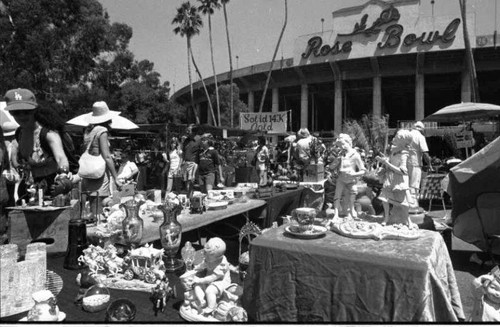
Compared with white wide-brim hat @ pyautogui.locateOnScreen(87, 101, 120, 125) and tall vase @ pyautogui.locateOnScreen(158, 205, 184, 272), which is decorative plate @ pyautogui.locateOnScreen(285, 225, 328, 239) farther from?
white wide-brim hat @ pyautogui.locateOnScreen(87, 101, 120, 125)

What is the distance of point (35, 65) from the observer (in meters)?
8.74

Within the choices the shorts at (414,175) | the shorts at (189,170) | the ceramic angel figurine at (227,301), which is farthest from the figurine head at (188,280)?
the shorts at (189,170)

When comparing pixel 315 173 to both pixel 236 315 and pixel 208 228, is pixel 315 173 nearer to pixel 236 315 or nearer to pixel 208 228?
pixel 208 228

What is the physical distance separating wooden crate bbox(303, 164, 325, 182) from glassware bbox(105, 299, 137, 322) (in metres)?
4.89

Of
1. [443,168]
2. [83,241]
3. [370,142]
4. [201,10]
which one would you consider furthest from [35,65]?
[201,10]

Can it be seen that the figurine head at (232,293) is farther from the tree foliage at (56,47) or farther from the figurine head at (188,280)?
the tree foliage at (56,47)

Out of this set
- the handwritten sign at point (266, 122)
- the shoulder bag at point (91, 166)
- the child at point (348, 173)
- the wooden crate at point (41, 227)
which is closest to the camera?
the wooden crate at point (41, 227)

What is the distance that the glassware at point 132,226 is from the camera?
3.22 meters

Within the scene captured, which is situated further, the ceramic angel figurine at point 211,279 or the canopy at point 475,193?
the canopy at point 475,193

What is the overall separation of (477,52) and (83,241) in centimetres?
2842

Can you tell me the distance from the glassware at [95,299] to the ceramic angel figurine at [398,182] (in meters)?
2.58

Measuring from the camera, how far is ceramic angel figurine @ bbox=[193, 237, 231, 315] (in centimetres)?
249

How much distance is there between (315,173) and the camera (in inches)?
267

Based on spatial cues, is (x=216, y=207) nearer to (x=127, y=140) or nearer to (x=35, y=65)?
(x=35, y=65)
